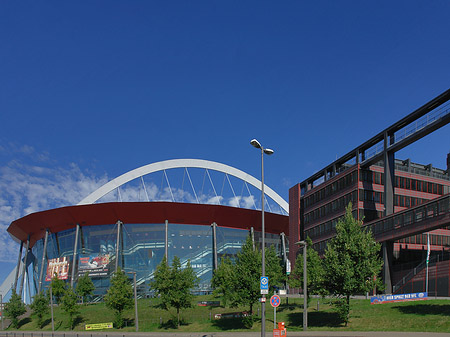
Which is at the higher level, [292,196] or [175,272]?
[292,196]

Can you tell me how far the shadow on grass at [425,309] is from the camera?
33.4 metres

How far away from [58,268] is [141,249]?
17962mm

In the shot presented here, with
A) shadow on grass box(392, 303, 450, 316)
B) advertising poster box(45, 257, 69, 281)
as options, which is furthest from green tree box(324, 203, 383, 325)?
advertising poster box(45, 257, 69, 281)

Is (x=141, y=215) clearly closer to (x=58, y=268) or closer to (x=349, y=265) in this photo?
(x=58, y=268)

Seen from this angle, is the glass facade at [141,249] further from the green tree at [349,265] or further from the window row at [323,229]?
the green tree at [349,265]

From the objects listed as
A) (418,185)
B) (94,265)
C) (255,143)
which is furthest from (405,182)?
(94,265)

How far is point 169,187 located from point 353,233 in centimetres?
5545

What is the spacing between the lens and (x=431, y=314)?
3300 centimetres

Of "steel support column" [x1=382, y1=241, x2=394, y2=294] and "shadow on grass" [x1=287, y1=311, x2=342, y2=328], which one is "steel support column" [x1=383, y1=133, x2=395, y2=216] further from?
"shadow on grass" [x1=287, y1=311, x2=342, y2=328]

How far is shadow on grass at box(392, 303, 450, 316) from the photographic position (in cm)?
3344

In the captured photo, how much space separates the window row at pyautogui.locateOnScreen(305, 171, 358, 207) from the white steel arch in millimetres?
22973

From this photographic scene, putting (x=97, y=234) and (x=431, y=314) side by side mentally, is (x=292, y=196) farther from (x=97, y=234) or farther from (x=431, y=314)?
(x=431, y=314)

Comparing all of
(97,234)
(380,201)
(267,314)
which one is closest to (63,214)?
(97,234)

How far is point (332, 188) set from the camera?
75938 mm
